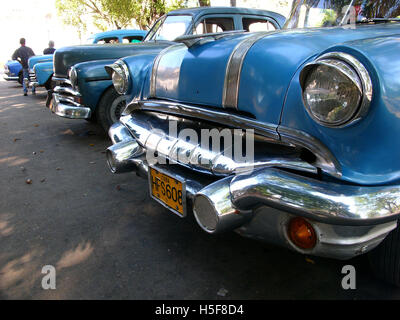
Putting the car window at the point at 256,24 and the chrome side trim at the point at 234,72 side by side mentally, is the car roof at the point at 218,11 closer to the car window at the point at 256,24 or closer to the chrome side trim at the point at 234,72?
the car window at the point at 256,24

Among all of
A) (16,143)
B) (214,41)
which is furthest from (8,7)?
(214,41)

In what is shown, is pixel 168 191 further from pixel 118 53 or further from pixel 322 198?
pixel 118 53

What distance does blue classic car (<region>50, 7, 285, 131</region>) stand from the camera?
446 centimetres

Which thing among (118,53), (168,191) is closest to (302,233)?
(168,191)

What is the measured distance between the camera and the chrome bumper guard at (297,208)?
1.24 meters

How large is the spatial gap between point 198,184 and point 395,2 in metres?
1.84

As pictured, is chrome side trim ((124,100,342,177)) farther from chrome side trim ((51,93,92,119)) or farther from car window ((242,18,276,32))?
car window ((242,18,276,32))

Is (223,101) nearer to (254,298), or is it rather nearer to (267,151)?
(267,151)

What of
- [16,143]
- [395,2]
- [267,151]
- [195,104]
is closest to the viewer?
[267,151]

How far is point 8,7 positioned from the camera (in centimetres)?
5012

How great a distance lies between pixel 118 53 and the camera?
5027mm

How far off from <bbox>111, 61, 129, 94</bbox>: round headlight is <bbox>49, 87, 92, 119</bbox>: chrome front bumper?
201cm

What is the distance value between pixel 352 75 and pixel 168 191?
3.65 ft

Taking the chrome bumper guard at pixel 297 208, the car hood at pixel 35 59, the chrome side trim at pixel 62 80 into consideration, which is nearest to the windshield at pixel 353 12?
the chrome bumper guard at pixel 297 208
